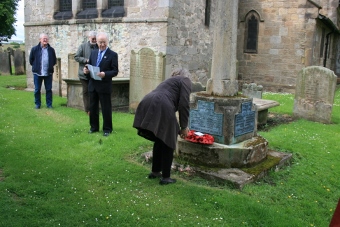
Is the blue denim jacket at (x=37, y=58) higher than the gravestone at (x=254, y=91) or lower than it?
higher

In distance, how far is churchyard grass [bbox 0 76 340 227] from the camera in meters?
3.98

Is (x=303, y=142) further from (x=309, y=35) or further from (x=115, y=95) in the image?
(x=309, y=35)

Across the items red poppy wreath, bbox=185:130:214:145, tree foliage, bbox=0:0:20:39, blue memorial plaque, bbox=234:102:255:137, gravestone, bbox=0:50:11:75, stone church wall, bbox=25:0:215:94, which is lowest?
red poppy wreath, bbox=185:130:214:145

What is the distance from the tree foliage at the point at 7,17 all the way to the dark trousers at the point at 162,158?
Result: 28465 millimetres

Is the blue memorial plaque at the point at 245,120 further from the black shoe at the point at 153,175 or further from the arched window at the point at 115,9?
the arched window at the point at 115,9

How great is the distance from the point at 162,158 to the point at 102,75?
2.78m

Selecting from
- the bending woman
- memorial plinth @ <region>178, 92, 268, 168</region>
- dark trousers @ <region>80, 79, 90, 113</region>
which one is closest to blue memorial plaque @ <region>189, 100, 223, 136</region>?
memorial plinth @ <region>178, 92, 268, 168</region>

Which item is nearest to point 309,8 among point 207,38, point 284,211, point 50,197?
point 207,38

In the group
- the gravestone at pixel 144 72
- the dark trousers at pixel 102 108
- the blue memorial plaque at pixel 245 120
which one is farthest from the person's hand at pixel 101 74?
the blue memorial plaque at pixel 245 120

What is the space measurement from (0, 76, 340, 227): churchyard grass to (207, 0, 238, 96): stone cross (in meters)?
1.51

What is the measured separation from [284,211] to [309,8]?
13428mm

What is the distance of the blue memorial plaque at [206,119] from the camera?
5461 millimetres

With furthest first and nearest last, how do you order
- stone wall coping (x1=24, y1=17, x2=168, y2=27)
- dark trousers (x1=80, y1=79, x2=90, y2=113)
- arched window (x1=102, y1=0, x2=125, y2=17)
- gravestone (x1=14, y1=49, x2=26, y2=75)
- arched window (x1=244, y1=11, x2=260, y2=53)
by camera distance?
gravestone (x1=14, y1=49, x2=26, y2=75) < arched window (x1=244, y1=11, x2=260, y2=53) < arched window (x1=102, y1=0, x2=125, y2=17) < stone wall coping (x1=24, y1=17, x2=168, y2=27) < dark trousers (x1=80, y1=79, x2=90, y2=113)

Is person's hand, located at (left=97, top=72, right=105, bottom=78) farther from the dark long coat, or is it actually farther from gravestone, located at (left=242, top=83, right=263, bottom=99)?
gravestone, located at (left=242, top=83, right=263, bottom=99)
